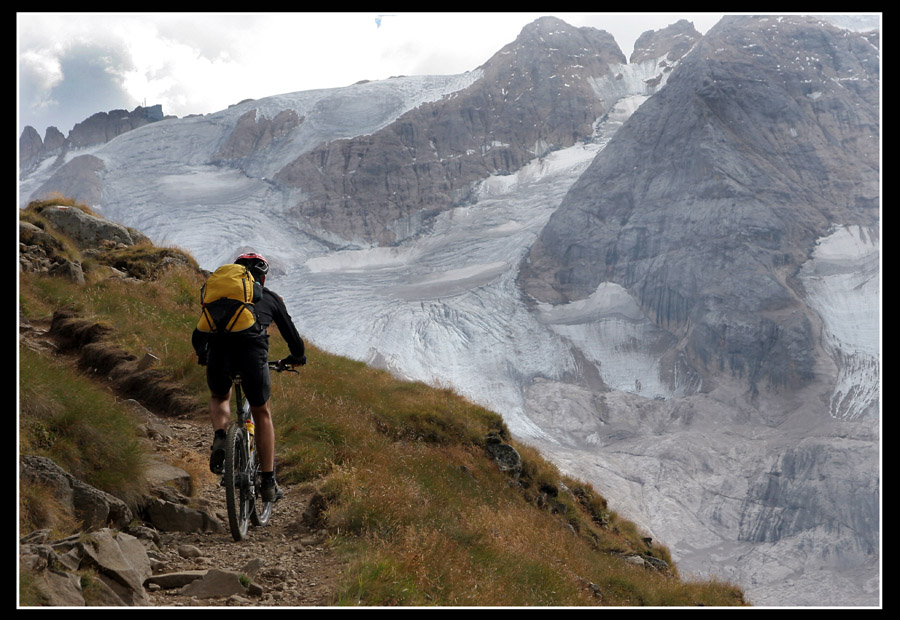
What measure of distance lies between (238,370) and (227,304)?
626 mm

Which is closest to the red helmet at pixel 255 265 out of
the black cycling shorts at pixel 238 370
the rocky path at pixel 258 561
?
the black cycling shorts at pixel 238 370

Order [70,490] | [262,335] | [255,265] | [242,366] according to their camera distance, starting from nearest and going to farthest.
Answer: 1. [70,490]
2. [242,366]
3. [262,335]
4. [255,265]

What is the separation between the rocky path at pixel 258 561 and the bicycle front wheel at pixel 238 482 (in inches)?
10.0

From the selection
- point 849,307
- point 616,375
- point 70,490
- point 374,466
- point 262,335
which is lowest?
point 616,375

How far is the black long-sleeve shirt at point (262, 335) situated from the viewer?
6371mm

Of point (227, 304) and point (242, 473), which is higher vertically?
point (227, 304)

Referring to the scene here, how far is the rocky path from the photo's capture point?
5.57 m

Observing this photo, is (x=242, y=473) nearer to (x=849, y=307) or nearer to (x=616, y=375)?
(x=616, y=375)

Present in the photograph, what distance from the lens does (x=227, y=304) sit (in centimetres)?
627

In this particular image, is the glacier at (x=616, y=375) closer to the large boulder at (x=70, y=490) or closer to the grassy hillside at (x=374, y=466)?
the grassy hillside at (x=374, y=466)

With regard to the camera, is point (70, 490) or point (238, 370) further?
point (238, 370)

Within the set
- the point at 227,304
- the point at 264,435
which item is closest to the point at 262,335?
the point at 227,304

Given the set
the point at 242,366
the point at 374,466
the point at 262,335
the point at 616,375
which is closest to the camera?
the point at 242,366

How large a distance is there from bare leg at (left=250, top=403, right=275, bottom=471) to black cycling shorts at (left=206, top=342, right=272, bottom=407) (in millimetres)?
280
